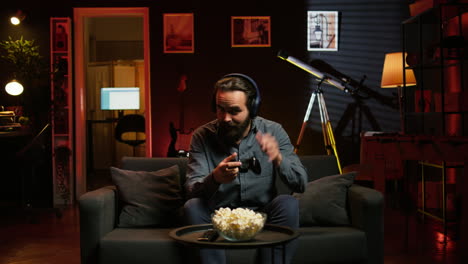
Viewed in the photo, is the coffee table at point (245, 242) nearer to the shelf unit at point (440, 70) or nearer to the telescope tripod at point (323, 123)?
the shelf unit at point (440, 70)

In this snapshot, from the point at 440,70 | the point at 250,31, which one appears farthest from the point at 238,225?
the point at 250,31

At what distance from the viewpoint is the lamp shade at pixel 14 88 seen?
6.25 metres

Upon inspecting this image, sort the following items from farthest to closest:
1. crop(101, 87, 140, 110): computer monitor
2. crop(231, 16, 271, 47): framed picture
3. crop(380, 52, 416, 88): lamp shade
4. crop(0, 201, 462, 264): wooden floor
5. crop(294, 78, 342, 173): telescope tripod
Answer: crop(101, 87, 140, 110): computer monitor
crop(231, 16, 271, 47): framed picture
crop(294, 78, 342, 173): telescope tripod
crop(380, 52, 416, 88): lamp shade
crop(0, 201, 462, 264): wooden floor

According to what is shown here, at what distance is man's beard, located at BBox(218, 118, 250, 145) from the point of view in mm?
2650

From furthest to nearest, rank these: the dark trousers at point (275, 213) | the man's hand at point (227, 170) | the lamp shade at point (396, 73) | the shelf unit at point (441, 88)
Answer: the lamp shade at point (396, 73)
the shelf unit at point (441, 88)
the dark trousers at point (275, 213)
the man's hand at point (227, 170)

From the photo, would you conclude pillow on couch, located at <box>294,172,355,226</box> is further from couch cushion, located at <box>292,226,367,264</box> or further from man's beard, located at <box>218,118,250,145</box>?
man's beard, located at <box>218,118,250,145</box>

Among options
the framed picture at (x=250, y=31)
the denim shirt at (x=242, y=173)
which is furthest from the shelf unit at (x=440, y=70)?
the denim shirt at (x=242, y=173)

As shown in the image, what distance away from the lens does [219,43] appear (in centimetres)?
659

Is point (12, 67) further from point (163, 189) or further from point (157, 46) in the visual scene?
point (163, 189)

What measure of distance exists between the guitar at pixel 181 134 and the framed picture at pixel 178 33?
1.21ft

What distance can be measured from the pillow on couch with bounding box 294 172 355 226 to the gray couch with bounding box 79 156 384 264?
0.08m

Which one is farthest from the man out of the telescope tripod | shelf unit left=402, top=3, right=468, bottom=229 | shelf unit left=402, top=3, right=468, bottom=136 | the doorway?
the doorway

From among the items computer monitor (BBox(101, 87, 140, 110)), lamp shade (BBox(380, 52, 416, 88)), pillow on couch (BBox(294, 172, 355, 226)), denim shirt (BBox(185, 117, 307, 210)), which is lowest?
pillow on couch (BBox(294, 172, 355, 226))

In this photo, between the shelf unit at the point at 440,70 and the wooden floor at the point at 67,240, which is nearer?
the wooden floor at the point at 67,240
